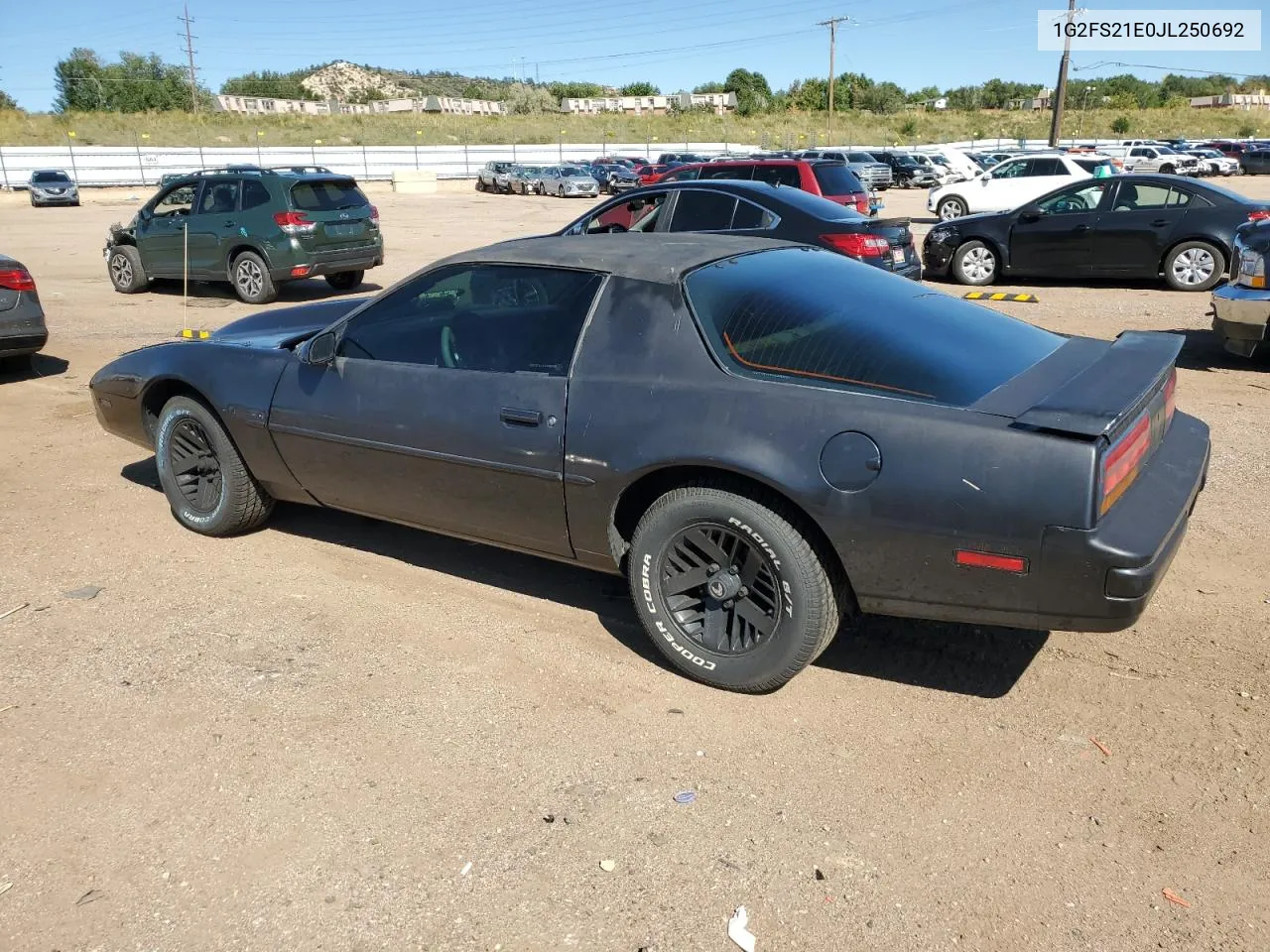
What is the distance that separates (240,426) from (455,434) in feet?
4.40

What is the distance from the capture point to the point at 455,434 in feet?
13.3

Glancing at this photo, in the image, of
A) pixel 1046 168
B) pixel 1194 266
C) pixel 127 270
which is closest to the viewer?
pixel 1194 266

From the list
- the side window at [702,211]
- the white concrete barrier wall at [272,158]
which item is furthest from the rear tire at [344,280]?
the white concrete barrier wall at [272,158]

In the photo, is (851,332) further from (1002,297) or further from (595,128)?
(595,128)

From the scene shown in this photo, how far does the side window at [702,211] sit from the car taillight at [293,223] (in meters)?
5.16

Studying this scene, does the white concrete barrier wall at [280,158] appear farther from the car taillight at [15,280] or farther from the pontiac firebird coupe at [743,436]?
the pontiac firebird coupe at [743,436]

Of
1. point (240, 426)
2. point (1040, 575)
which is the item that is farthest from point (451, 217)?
point (1040, 575)

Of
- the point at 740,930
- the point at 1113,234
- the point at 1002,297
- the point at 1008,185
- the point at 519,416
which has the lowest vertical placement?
the point at 740,930

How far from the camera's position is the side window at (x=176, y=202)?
556 inches

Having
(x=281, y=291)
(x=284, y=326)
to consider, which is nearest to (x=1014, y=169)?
(x=281, y=291)

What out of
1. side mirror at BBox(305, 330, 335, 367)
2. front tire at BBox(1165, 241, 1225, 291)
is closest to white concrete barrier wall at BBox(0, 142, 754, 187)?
front tire at BBox(1165, 241, 1225, 291)

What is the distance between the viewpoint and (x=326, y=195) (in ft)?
44.6

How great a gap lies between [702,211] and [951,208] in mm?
14512

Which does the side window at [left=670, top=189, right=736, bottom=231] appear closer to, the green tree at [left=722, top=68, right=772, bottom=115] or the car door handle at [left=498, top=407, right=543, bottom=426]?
the car door handle at [left=498, top=407, right=543, bottom=426]
